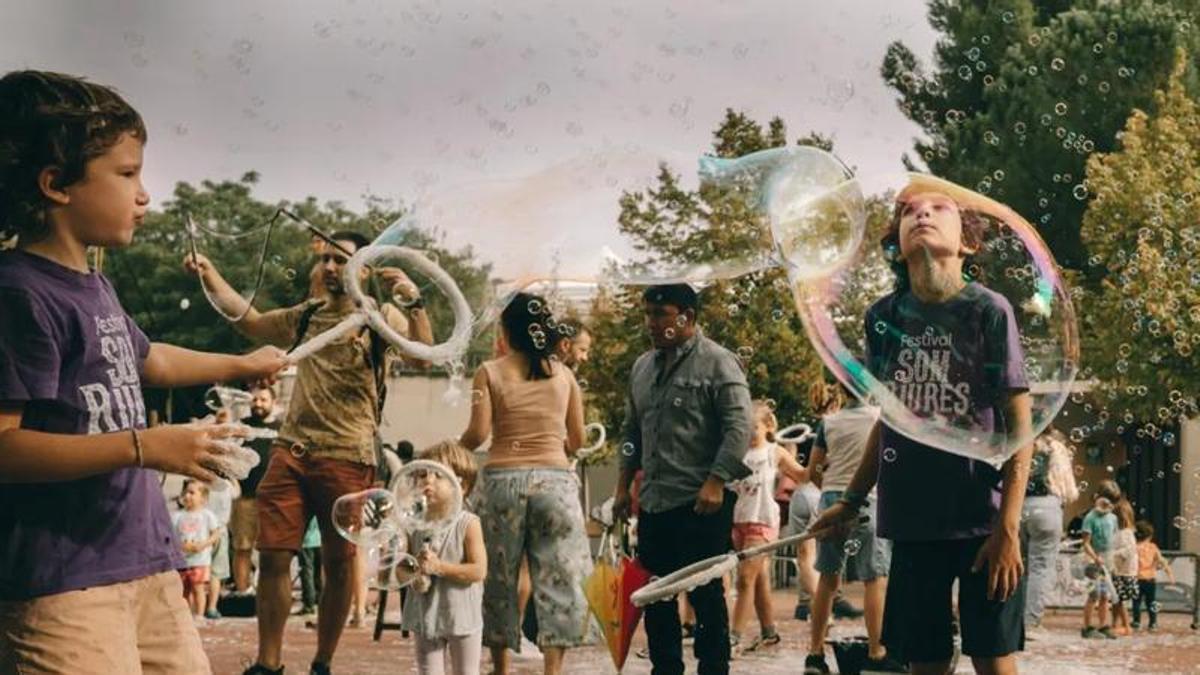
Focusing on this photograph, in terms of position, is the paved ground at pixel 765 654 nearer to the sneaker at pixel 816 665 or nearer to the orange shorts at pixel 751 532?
the sneaker at pixel 816 665

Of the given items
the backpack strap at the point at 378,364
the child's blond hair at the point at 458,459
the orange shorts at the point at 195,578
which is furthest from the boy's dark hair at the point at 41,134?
the orange shorts at the point at 195,578

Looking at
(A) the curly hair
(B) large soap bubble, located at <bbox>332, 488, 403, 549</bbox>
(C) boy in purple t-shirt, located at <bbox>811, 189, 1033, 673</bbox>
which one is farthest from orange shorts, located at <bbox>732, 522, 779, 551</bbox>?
(C) boy in purple t-shirt, located at <bbox>811, 189, 1033, 673</bbox>

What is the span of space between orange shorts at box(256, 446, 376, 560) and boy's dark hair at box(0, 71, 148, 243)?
3.62 metres

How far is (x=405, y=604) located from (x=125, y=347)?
11.2ft

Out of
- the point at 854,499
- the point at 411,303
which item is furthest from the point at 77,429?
the point at 411,303

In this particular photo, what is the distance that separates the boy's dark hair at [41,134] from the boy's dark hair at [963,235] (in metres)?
2.28

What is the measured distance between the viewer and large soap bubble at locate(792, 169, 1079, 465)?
4844 mm

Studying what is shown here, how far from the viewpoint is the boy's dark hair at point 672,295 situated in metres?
7.20

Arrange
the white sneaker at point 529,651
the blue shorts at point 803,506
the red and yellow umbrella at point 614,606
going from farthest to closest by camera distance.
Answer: the blue shorts at point 803,506
the white sneaker at point 529,651
the red and yellow umbrella at point 614,606

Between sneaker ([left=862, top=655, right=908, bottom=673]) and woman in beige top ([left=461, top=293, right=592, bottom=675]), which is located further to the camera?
sneaker ([left=862, top=655, right=908, bottom=673])

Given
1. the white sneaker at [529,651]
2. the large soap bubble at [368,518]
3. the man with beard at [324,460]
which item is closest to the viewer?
the large soap bubble at [368,518]

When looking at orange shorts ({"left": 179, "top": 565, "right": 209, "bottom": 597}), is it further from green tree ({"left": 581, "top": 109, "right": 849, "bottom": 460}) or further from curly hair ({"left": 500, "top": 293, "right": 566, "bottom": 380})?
curly hair ({"left": 500, "top": 293, "right": 566, "bottom": 380})

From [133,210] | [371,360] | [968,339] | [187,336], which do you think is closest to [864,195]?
[968,339]

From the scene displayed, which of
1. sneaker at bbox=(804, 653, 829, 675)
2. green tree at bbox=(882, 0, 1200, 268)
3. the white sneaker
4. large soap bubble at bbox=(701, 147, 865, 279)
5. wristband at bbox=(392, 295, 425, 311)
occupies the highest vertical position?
green tree at bbox=(882, 0, 1200, 268)
